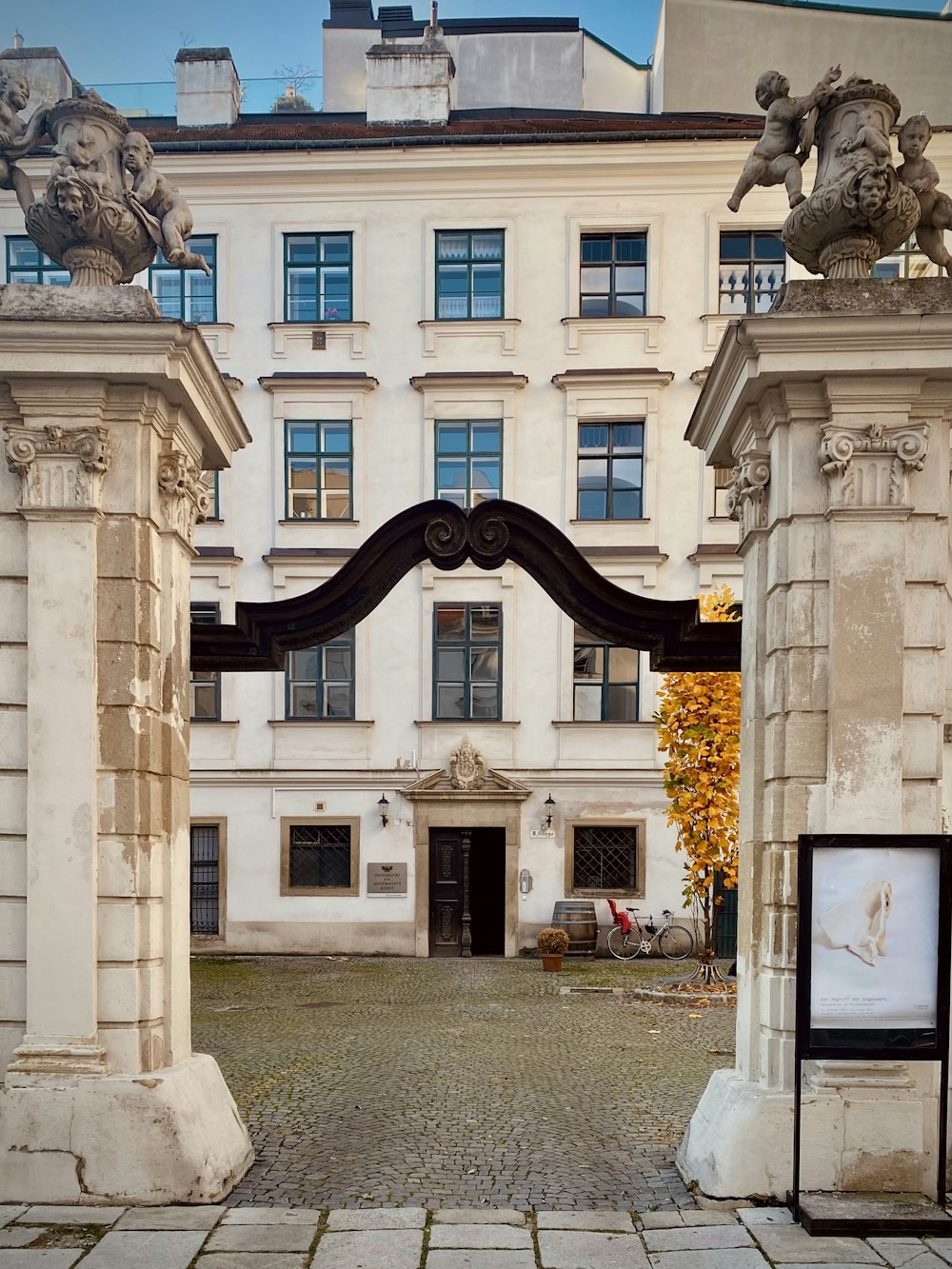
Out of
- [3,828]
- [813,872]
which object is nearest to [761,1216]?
[813,872]

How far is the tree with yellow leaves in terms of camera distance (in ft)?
47.7

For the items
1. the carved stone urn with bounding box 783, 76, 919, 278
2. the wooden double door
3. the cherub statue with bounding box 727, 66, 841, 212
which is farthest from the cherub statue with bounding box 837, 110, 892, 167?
the wooden double door

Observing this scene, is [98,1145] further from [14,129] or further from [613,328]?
[613,328]

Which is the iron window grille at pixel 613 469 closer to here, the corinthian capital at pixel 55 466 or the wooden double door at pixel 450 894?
the wooden double door at pixel 450 894

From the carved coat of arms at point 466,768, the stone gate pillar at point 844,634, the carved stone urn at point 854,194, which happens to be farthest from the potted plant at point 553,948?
the carved stone urn at point 854,194

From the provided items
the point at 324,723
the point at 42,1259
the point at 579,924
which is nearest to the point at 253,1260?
the point at 42,1259

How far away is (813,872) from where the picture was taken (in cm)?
581

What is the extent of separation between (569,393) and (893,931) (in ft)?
46.9

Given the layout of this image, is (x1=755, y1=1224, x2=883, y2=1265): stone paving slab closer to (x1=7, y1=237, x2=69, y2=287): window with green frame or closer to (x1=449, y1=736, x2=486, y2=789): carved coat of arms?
(x1=449, y1=736, x2=486, y2=789): carved coat of arms

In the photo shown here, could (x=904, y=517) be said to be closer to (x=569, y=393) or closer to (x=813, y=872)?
(x=813, y=872)

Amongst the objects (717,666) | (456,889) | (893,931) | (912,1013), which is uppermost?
(717,666)

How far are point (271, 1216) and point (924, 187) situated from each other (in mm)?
6284

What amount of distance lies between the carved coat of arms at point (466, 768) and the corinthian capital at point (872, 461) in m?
13.0

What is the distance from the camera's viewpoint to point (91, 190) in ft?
20.6
